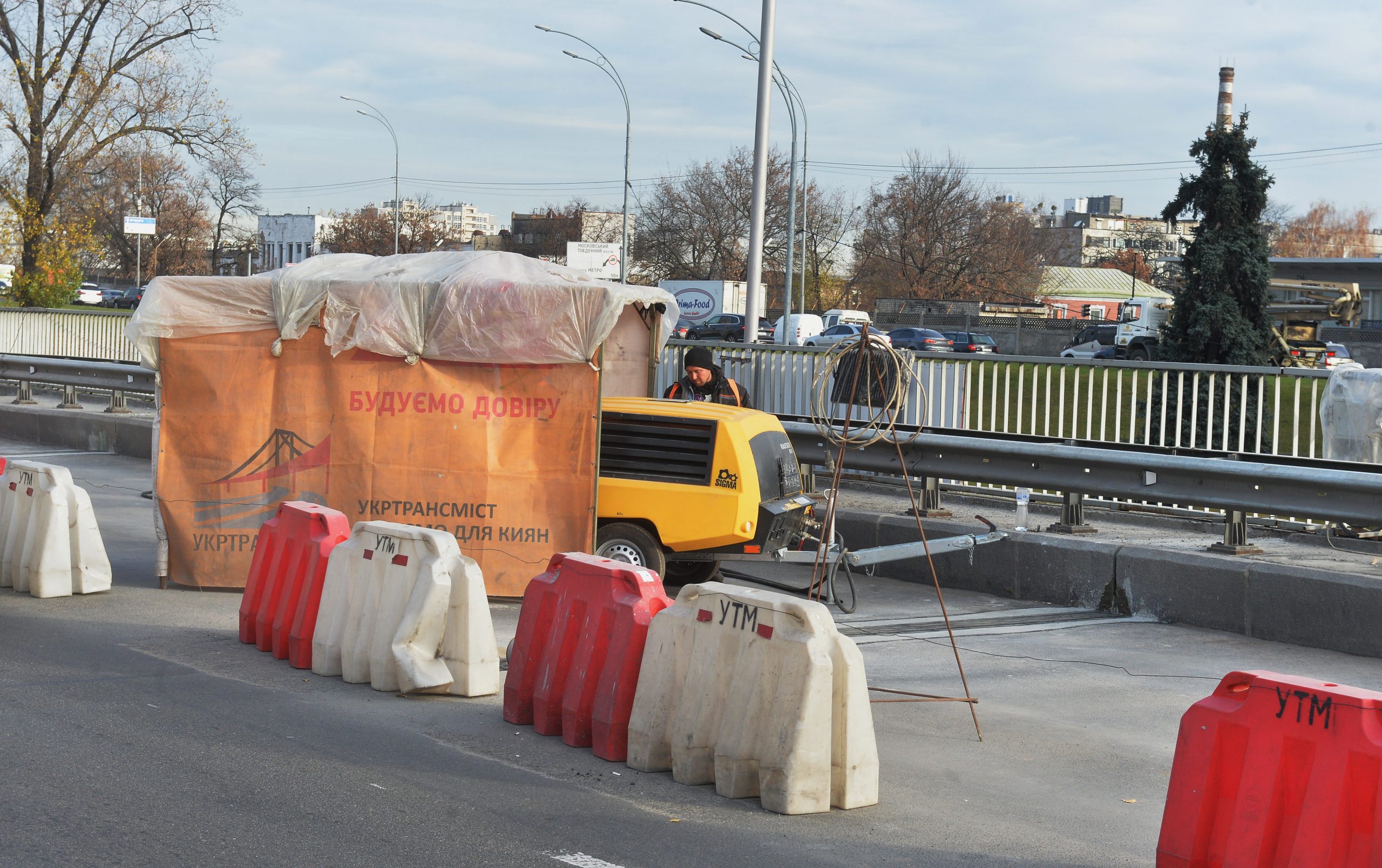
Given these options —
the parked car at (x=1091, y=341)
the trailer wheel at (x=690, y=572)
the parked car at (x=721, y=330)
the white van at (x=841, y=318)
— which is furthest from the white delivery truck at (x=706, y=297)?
the trailer wheel at (x=690, y=572)

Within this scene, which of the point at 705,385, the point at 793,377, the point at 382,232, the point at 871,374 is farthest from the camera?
the point at 382,232

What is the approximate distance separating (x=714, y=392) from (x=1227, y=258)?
16.4m

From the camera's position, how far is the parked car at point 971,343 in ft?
175

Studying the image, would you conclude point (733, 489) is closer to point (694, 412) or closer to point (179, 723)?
point (694, 412)

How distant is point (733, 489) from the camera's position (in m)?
9.13

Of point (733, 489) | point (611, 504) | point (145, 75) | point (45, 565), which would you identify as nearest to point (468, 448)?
point (611, 504)

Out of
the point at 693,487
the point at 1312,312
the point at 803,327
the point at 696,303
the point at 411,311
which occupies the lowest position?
the point at 693,487

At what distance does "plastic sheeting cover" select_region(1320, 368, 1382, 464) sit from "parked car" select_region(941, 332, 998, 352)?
41075 millimetres

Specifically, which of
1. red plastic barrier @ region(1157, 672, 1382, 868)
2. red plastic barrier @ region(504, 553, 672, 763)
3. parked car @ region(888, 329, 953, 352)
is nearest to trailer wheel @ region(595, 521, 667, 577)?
red plastic barrier @ region(504, 553, 672, 763)

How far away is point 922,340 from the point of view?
5572cm

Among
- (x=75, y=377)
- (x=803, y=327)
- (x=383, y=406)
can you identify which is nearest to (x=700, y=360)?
(x=383, y=406)

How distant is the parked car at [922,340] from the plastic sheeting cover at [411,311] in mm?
41943

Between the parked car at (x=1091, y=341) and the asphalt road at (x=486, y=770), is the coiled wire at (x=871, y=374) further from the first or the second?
the parked car at (x=1091, y=341)

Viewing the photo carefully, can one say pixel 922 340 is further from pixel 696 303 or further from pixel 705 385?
pixel 705 385
